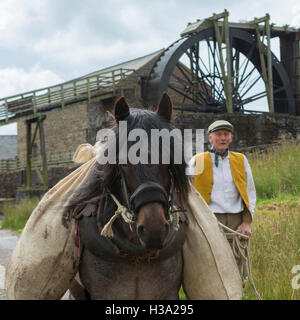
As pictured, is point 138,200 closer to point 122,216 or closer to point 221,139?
point 122,216

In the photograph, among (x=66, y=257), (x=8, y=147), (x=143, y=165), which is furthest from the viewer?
(x=8, y=147)

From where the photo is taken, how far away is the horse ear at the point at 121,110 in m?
2.24

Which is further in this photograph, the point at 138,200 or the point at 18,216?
the point at 18,216

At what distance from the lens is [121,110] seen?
7.41 feet

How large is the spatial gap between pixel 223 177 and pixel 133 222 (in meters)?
1.76

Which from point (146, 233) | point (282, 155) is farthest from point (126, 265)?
point (282, 155)

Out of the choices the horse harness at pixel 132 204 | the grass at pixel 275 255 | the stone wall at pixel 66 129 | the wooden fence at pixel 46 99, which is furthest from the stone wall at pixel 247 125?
the horse harness at pixel 132 204

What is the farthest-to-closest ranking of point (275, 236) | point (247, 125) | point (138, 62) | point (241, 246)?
point (138, 62), point (247, 125), point (275, 236), point (241, 246)

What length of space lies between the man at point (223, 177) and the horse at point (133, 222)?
1.09 m

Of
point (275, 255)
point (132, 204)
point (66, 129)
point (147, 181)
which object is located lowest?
point (275, 255)

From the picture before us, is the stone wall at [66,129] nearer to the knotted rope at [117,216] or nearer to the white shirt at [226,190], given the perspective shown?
the white shirt at [226,190]

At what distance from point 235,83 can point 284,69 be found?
3.00m

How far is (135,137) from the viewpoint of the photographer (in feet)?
6.98

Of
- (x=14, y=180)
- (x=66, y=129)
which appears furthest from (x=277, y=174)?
(x=14, y=180)
